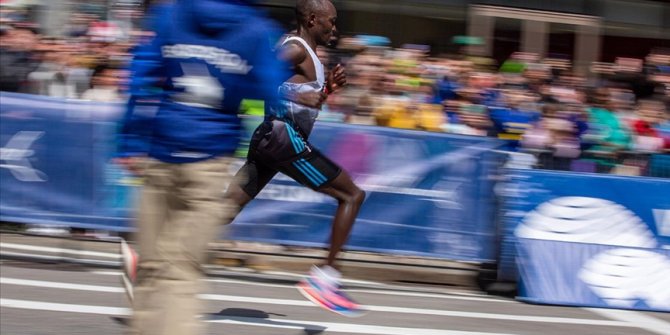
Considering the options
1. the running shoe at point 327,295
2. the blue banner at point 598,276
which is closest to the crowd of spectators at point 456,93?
the blue banner at point 598,276

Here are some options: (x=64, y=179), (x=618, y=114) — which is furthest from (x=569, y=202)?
(x=64, y=179)

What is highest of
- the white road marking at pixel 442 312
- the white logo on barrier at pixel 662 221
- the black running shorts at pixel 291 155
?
the black running shorts at pixel 291 155

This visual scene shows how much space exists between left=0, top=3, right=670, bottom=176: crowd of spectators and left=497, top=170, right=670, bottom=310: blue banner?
29.5 inches

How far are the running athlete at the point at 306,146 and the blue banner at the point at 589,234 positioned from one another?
97.6 inches

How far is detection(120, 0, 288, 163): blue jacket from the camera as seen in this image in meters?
4.36

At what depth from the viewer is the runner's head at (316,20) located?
23.9 ft

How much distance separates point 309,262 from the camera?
9930 millimetres

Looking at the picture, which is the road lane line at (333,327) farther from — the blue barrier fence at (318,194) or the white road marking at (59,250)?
the white road marking at (59,250)

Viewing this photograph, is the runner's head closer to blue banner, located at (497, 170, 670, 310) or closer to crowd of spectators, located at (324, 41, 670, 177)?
blue banner, located at (497, 170, 670, 310)

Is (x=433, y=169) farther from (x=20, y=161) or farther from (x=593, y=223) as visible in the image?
(x=20, y=161)

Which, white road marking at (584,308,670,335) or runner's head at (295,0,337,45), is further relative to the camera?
white road marking at (584,308,670,335)

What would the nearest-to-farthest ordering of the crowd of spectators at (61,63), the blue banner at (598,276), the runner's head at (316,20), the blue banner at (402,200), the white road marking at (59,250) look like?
the runner's head at (316,20)
the blue banner at (598,276)
the blue banner at (402,200)
the white road marking at (59,250)
the crowd of spectators at (61,63)

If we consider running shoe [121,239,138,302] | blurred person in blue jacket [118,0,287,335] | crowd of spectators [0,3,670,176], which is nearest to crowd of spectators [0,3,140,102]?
crowd of spectators [0,3,670,176]

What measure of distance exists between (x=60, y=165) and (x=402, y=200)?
2924 mm
